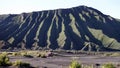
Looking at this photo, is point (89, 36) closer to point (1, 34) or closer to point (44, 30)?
point (44, 30)

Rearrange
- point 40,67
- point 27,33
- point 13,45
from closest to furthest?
point 40,67 → point 13,45 → point 27,33

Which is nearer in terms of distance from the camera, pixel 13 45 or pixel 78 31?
pixel 13 45

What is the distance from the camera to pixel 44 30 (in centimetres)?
19950

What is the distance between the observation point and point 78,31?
19525cm

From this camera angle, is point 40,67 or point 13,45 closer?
point 40,67

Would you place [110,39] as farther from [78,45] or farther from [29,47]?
[29,47]

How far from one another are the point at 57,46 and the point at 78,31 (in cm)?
1757

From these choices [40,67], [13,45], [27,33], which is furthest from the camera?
[27,33]

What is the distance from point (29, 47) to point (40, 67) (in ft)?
441

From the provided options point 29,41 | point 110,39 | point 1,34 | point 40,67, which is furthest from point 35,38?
point 40,67

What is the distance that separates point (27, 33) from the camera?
192125 millimetres

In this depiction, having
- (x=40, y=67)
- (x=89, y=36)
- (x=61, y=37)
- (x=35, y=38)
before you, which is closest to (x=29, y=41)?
(x=35, y=38)

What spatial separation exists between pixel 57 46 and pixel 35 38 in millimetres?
12676

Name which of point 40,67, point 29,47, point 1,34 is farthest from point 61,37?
point 40,67
